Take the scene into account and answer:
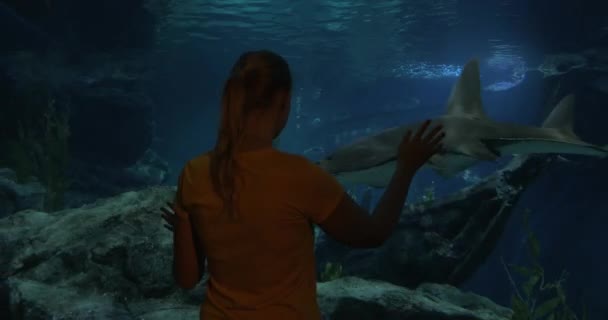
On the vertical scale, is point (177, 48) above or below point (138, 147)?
above

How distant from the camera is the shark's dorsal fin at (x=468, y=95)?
4.34 m

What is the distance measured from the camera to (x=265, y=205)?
5.94 feet

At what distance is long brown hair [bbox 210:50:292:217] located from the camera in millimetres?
1844

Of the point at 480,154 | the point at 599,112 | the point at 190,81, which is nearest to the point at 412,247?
the point at 480,154

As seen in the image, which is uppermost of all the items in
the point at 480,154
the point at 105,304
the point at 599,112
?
the point at 480,154

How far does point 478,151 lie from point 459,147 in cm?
19

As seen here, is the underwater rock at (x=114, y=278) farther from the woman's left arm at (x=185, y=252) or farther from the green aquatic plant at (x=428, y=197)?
the green aquatic plant at (x=428, y=197)

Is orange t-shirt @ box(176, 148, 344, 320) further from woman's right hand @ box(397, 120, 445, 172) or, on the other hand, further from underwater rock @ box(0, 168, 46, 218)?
underwater rock @ box(0, 168, 46, 218)

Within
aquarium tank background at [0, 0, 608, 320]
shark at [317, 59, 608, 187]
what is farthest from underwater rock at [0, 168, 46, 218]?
shark at [317, 59, 608, 187]

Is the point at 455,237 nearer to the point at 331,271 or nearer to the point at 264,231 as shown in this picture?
the point at 331,271

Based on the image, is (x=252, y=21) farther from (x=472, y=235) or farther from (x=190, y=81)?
(x=472, y=235)

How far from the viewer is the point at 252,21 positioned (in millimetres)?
23266

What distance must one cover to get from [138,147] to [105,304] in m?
15.9

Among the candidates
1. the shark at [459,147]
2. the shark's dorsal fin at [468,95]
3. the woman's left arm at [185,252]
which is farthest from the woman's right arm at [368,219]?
the shark's dorsal fin at [468,95]
